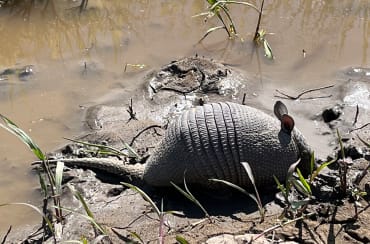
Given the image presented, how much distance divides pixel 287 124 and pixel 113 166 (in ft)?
4.38

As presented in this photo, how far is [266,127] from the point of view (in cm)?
423

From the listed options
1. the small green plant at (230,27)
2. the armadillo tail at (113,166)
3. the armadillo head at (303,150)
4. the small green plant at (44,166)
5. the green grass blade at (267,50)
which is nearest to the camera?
the small green plant at (44,166)

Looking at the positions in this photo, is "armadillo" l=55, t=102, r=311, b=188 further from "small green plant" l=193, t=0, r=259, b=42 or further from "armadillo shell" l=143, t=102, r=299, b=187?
"small green plant" l=193, t=0, r=259, b=42

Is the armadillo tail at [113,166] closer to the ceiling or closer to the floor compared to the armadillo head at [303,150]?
closer to the floor

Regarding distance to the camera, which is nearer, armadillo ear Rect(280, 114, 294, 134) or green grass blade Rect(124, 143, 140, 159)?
armadillo ear Rect(280, 114, 294, 134)

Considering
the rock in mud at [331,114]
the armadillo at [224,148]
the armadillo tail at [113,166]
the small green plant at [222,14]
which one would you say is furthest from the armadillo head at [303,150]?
the small green plant at [222,14]

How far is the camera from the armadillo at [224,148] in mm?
4148

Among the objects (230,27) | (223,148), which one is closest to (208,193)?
(223,148)

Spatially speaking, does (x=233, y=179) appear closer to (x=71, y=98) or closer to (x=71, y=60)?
(x=71, y=98)

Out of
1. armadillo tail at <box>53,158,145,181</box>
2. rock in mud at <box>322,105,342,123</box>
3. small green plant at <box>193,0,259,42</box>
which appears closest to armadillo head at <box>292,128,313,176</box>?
rock in mud at <box>322,105,342,123</box>

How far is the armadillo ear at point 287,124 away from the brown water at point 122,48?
150 centimetres

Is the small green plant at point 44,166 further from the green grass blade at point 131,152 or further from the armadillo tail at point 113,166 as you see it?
the green grass blade at point 131,152

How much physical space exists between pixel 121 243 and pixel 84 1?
13.8ft

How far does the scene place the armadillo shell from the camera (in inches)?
163
